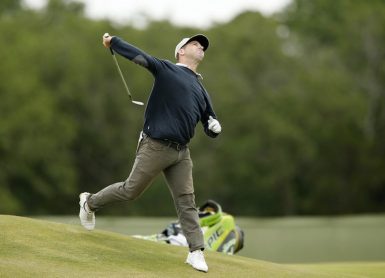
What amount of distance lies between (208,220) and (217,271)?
327cm

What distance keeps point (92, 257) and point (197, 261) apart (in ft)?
2.94

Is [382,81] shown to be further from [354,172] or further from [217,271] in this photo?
[217,271]

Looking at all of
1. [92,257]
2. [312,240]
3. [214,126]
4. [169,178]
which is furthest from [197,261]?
[312,240]

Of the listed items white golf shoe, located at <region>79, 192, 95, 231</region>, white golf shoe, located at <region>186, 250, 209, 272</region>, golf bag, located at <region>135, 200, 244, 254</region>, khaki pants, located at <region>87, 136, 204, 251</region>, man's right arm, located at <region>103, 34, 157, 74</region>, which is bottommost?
golf bag, located at <region>135, 200, 244, 254</region>

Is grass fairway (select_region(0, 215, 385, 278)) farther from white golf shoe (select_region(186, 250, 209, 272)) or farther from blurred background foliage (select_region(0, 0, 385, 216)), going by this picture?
blurred background foliage (select_region(0, 0, 385, 216))

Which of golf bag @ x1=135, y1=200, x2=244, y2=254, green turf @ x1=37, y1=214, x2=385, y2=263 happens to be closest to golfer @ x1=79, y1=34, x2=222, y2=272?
golf bag @ x1=135, y1=200, x2=244, y2=254

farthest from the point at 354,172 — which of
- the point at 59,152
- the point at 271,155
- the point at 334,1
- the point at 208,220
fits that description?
the point at 208,220

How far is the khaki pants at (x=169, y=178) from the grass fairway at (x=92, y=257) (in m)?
0.38

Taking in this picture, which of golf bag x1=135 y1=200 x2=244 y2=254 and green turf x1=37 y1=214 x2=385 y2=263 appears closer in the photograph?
golf bag x1=135 y1=200 x2=244 y2=254

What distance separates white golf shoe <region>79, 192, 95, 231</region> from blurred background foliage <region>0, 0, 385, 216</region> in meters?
35.9

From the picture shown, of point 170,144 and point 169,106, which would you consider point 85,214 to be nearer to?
point 170,144

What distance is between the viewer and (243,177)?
159ft

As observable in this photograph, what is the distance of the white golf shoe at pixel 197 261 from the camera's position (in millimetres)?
7839

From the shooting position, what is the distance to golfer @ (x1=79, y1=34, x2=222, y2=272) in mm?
7848
